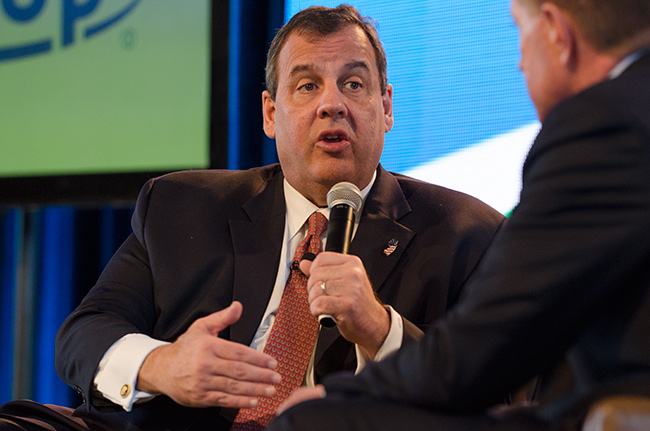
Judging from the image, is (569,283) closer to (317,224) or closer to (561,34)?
(561,34)

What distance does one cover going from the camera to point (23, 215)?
11.6 feet

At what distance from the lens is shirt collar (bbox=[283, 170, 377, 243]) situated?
80.0 inches

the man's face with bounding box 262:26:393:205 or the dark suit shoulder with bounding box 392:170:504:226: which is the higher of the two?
the man's face with bounding box 262:26:393:205

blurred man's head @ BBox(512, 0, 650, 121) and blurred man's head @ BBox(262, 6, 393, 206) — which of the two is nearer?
blurred man's head @ BBox(512, 0, 650, 121)

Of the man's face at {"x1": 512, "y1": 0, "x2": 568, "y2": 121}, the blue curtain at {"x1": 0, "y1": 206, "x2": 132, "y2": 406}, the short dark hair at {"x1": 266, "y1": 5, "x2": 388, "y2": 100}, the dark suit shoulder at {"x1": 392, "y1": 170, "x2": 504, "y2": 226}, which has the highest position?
the short dark hair at {"x1": 266, "y1": 5, "x2": 388, "y2": 100}

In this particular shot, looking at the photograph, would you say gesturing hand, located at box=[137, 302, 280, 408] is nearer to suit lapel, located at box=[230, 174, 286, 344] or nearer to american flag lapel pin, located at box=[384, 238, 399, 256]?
suit lapel, located at box=[230, 174, 286, 344]

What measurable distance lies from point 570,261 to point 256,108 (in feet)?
8.09

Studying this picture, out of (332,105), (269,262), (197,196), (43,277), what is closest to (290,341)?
(269,262)

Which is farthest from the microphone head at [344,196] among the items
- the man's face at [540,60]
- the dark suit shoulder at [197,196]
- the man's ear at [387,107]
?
the man's face at [540,60]

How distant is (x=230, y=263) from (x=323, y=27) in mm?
725

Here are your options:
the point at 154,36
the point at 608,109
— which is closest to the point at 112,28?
the point at 154,36

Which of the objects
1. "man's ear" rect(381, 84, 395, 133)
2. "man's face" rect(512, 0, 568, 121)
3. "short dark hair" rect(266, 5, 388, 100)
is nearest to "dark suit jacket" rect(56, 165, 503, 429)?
"man's ear" rect(381, 84, 395, 133)

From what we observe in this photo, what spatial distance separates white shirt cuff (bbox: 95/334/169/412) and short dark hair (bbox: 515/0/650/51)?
3.86 ft

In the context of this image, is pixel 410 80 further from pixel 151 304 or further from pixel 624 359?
pixel 624 359
